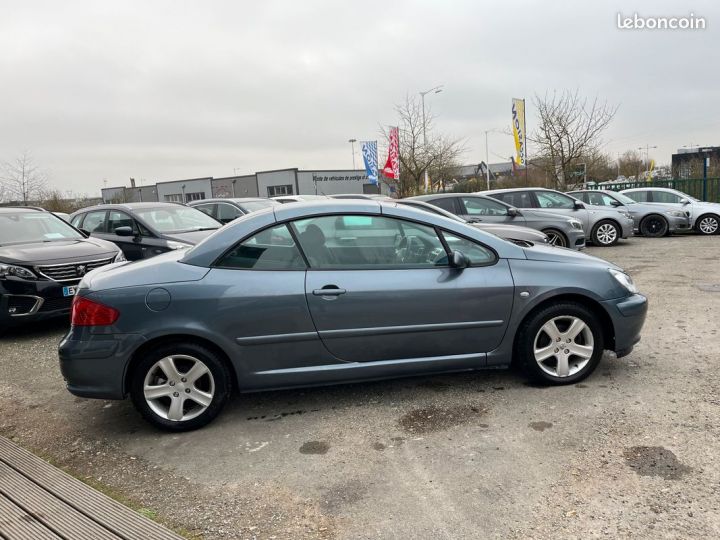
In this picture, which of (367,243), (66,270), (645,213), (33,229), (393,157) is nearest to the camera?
(367,243)

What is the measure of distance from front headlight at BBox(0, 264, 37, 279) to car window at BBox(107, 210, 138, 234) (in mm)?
2356

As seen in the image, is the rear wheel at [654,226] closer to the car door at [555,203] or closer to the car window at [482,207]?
the car door at [555,203]

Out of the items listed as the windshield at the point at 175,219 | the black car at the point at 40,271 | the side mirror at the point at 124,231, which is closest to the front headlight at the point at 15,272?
the black car at the point at 40,271

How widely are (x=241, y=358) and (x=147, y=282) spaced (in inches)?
32.1

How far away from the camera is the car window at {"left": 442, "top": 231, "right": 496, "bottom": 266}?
3822 millimetres

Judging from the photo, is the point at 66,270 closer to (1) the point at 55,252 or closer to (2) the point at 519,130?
(1) the point at 55,252

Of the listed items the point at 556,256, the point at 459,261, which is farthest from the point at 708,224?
the point at 459,261

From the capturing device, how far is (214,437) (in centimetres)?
345

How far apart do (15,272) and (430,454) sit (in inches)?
209

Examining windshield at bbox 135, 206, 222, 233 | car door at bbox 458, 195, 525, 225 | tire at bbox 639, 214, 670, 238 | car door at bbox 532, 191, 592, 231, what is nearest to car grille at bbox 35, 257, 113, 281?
windshield at bbox 135, 206, 222, 233

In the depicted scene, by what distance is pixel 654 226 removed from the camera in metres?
14.3

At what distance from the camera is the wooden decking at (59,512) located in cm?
250

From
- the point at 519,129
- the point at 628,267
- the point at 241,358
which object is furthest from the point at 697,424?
the point at 519,129

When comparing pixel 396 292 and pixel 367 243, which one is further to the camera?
pixel 367 243
